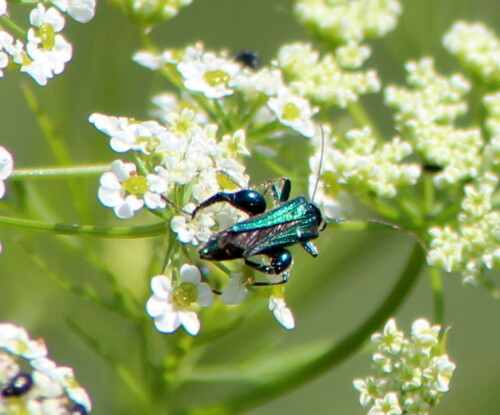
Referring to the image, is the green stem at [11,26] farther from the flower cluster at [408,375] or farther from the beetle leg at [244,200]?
the flower cluster at [408,375]

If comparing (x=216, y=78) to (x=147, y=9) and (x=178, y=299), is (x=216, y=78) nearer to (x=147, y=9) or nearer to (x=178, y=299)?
(x=147, y=9)

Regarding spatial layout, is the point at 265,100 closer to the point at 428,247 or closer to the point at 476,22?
the point at 428,247

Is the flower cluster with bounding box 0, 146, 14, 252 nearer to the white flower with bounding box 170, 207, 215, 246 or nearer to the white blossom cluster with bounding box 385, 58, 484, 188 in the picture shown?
the white flower with bounding box 170, 207, 215, 246

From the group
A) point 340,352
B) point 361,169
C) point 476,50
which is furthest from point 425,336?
point 476,50

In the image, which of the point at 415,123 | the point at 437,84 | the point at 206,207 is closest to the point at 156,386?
the point at 206,207

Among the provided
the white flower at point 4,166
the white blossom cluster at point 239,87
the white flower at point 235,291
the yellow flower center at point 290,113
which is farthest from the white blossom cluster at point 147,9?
the white flower at point 235,291
